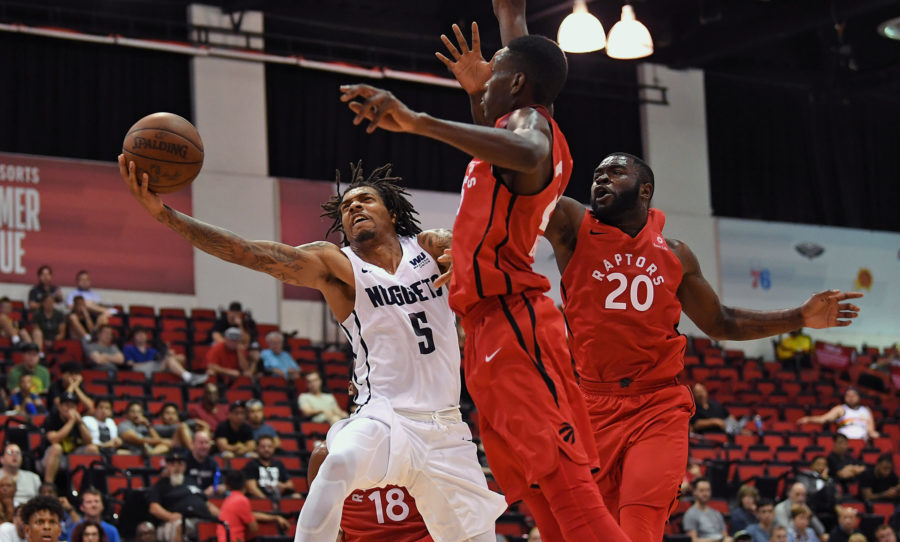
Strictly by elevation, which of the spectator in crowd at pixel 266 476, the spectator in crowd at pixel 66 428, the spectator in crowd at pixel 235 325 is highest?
the spectator in crowd at pixel 235 325

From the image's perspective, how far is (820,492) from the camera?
1442 cm

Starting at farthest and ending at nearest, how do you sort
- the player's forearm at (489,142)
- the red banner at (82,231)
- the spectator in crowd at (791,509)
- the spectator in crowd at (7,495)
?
the red banner at (82,231)
the spectator in crowd at (791,509)
the spectator in crowd at (7,495)
the player's forearm at (489,142)

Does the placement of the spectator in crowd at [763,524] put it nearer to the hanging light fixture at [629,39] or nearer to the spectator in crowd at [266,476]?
the spectator in crowd at [266,476]

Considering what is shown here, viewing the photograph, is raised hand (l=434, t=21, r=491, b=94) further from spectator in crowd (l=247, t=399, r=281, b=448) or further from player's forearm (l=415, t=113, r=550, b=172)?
spectator in crowd (l=247, t=399, r=281, b=448)

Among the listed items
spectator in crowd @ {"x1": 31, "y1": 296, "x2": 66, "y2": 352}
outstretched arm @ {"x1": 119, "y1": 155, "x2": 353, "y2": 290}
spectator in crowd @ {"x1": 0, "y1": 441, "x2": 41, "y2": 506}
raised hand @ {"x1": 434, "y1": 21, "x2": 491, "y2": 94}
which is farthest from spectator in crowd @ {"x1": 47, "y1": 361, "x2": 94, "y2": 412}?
raised hand @ {"x1": 434, "y1": 21, "x2": 491, "y2": 94}

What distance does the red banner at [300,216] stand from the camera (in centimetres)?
2011

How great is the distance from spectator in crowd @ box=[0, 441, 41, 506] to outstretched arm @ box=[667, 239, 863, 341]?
684cm

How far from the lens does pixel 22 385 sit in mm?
12844

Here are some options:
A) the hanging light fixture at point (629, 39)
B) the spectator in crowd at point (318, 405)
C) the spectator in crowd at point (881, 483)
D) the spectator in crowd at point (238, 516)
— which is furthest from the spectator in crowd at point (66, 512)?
the spectator in crowd at point (881, 483)

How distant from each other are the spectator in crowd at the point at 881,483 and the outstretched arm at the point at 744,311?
10.8m

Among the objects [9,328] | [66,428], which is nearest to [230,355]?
[9,328]

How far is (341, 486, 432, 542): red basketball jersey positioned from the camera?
5707 mm

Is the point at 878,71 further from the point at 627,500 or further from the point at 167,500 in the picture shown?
the point at 627,500

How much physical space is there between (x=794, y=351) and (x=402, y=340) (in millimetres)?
18871
